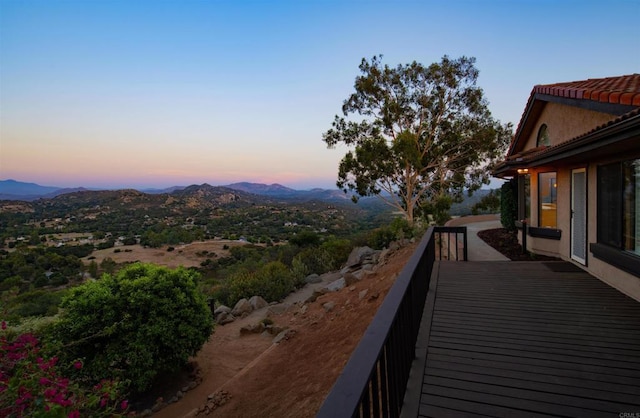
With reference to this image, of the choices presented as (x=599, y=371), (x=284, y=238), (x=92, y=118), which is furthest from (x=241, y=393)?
(x=284, y=238)

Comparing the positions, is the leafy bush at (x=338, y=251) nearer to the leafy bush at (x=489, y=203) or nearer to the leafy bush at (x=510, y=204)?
the leafy bush at (x=510, y=204)

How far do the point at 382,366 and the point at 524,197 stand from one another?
989 cm

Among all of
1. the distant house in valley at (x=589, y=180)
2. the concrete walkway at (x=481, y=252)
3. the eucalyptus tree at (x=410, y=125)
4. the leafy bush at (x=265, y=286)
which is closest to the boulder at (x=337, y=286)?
the leafy bush at (x=265, y=286)

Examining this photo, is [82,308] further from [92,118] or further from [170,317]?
[92,118]

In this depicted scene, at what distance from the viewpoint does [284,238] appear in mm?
36125

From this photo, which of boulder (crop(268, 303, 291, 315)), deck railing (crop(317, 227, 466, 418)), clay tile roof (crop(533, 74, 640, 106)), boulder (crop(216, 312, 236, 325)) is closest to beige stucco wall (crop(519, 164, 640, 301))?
clay tile roof (crop(533, 74, 640, 106))

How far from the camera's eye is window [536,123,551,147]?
8836mm

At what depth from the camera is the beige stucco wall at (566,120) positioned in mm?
6125

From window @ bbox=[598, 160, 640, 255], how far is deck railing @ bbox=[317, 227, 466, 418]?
3.90m

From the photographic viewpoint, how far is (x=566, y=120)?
7410mm

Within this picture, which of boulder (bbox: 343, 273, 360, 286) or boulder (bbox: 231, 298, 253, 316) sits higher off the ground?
boulder (bbox: 343, 273, 360, 286)

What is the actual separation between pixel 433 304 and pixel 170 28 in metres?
15.9

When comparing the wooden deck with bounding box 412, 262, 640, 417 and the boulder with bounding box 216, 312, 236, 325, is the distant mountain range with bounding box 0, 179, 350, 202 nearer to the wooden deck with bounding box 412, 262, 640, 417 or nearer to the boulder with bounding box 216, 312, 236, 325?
the boulder with bounding box 216, 312, 236, 325

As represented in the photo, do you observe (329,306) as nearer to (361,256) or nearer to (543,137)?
(361,256)
